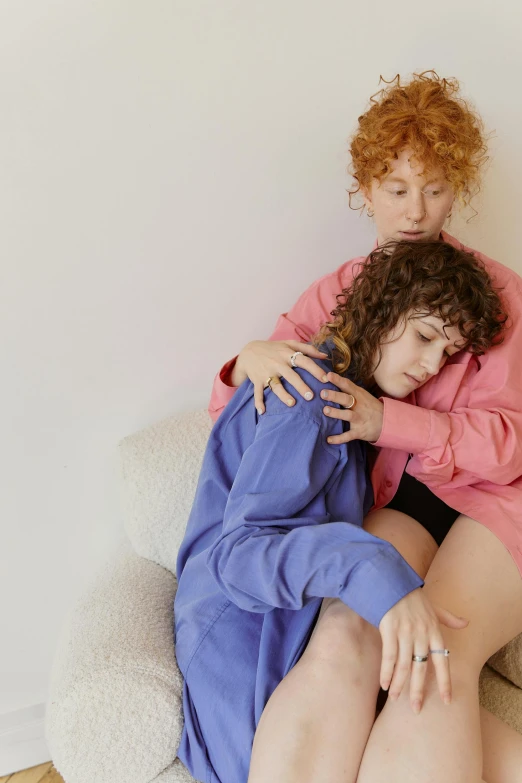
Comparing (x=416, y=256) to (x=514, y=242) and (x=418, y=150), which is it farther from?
(x=514, y=242)

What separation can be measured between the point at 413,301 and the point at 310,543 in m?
0.46

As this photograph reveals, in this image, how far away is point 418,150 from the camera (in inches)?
54.0

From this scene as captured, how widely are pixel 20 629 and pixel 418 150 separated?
4.64 feet

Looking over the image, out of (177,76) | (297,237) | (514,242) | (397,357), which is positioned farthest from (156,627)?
(514,242)

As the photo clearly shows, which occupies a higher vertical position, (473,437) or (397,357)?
(397,357)

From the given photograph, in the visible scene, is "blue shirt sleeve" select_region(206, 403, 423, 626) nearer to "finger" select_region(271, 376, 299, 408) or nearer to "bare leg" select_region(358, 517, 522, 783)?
"finger" select_region(271, 376, 299, 408)

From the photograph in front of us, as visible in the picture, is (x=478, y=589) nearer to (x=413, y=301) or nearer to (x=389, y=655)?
(x=389, y=655)

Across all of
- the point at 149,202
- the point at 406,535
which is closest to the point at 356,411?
the point at 406,535

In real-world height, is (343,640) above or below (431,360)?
below

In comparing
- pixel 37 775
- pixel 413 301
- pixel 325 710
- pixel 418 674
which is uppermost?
pixel 413 301

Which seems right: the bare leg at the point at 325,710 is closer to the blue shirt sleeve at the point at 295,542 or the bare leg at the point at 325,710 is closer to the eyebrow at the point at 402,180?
the blue shirt sleeve at the point at 295,542

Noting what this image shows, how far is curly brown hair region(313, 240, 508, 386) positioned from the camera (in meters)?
1.22

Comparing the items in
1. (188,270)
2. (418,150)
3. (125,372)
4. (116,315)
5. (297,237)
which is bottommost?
(125,372)

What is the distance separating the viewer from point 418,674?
3.14 feet
